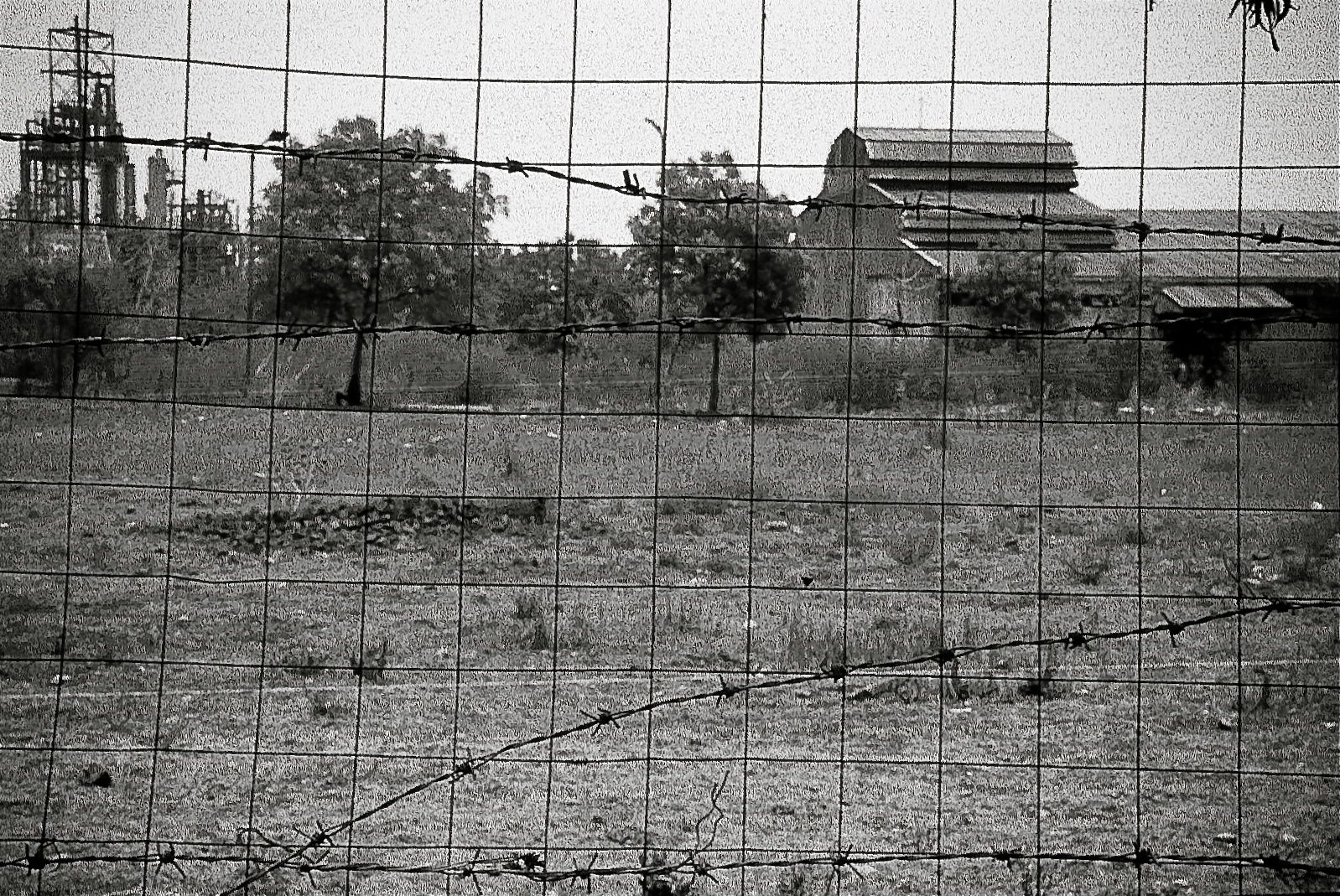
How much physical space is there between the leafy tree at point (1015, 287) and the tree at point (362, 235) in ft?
7.61

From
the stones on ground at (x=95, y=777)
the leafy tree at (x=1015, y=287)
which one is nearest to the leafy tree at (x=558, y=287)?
the leafy tree at (x=1015, y=287)

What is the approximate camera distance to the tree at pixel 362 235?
675 centimetres

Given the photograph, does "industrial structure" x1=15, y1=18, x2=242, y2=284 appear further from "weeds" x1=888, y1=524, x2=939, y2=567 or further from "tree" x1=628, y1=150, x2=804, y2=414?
"weeds" x1=888, y1=524, x2=939, y2=567

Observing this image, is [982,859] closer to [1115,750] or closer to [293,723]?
[1115,750]

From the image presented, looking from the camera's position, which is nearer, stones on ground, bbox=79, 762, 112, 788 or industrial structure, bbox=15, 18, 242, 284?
industrial structure, bbox=15, 18, 242, 284

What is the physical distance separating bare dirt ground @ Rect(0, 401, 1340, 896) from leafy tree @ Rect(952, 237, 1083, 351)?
0.81 metres

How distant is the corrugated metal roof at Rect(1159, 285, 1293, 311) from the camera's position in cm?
516

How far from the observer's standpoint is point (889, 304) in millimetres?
5508

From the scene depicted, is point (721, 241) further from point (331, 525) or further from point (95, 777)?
point (331, 525)

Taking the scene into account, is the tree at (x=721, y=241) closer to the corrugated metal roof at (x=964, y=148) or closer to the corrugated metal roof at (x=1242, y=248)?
the corrugated metal roof at (x=964, y=148)

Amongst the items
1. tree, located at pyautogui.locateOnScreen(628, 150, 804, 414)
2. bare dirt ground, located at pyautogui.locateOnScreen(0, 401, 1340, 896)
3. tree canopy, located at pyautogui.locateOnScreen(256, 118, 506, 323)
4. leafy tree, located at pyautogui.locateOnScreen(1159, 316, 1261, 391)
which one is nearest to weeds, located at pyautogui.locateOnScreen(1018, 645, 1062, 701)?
bare dirt ground, located at pyautogui.locateOnScreen(0, 401, 1340, 896)

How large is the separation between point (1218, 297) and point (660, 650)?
3.80 m

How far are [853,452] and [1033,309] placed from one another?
4469 mm

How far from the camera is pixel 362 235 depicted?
6.94 metres
